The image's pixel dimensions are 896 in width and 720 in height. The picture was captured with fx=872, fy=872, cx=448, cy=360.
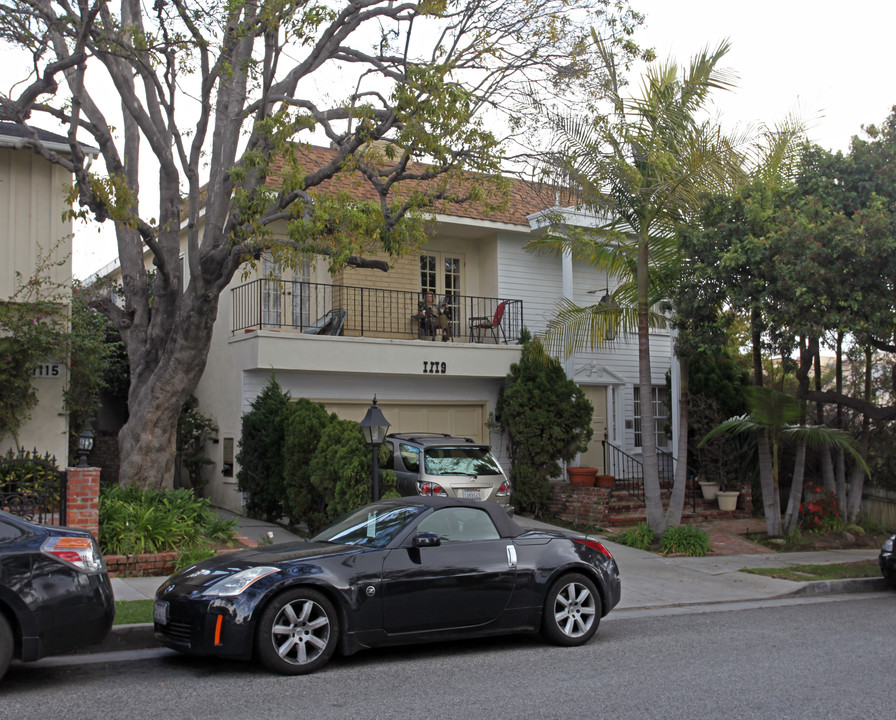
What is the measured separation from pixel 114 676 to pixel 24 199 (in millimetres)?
9640

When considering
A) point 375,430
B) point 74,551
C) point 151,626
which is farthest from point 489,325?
point 74,551

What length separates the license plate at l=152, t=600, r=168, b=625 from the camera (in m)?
6.80

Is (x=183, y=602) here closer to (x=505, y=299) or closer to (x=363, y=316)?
(x=363, y=316)

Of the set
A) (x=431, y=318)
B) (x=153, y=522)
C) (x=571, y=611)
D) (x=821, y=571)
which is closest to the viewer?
(x=571, y=611)

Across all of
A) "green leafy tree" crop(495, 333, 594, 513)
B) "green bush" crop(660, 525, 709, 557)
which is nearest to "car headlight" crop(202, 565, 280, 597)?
"green bush" crop(660, 525, 709, 557)

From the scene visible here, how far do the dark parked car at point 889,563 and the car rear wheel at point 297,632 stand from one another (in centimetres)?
814

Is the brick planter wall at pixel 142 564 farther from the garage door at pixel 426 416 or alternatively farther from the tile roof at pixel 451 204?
the tile roof at pixel 451 204

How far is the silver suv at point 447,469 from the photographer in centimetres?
1342

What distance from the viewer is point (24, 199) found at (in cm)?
1375

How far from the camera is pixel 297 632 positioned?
6586 mm

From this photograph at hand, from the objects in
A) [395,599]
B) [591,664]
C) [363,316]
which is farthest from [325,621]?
[363,316]

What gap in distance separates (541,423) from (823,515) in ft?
17.5

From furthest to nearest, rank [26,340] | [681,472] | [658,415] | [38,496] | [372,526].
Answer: [658,415] → [681,472] → [26,340] → [38,496] → [372,526]

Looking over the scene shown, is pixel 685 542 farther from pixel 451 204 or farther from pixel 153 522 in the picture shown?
pixel 451 204
